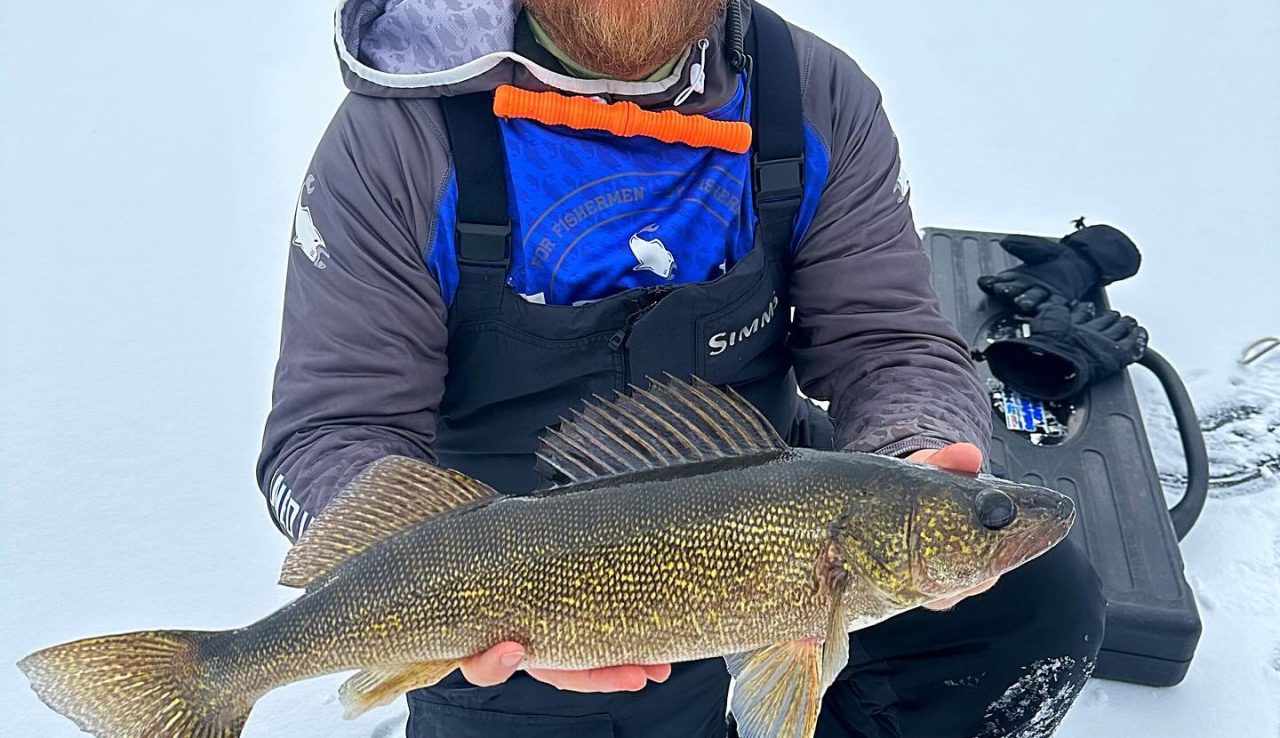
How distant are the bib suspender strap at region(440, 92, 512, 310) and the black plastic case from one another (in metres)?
1.58

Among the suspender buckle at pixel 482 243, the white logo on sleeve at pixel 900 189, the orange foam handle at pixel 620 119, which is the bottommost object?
the white logo on sleeve at pixel 900 189

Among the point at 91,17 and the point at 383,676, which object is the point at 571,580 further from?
the point at 91,17

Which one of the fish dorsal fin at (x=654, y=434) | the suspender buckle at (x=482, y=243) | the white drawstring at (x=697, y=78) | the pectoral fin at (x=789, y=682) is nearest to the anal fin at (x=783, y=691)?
the pectoral fin at (x=789, y=682)

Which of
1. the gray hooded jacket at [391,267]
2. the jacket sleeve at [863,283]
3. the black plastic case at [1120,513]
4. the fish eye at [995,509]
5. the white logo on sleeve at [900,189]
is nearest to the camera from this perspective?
the fish eye at [995,509]

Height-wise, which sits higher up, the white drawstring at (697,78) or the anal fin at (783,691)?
the white drawstring at (697,78)

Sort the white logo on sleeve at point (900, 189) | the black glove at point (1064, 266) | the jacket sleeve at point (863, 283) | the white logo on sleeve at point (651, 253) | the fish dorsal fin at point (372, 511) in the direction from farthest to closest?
the black glove at point (1064, 266)
the white logo on sleeve at point (900, 189)
the jacket sleeve at point (863, 283)
the white logo on sleeve at point (651, 253)
the fish dorsal fin at point (372, 511)

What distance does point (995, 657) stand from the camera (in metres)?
2.16

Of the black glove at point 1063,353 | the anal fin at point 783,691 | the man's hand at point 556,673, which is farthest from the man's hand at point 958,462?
the black glove at point 1063,353

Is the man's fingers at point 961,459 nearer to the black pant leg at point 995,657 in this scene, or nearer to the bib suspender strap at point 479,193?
the black pant leg at point 995,657

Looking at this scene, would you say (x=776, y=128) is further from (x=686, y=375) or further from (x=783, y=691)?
(x=783, y=691)

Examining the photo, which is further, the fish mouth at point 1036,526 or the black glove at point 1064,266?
the black glove at point 1064,266

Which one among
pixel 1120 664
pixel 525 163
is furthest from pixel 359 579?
pixel 1120 664

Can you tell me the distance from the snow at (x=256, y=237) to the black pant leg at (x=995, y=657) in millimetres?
484

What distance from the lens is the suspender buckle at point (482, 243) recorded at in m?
2.02
